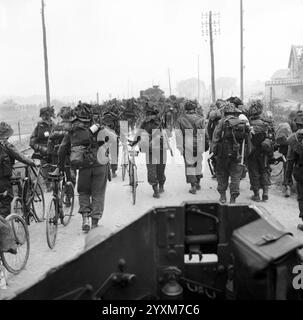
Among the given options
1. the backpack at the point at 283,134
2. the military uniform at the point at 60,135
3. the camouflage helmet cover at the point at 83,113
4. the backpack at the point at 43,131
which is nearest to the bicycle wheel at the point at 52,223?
the camouflage helmet cover at the point at 83,113

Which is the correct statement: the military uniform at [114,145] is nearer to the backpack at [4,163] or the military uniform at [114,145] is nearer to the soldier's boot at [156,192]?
the soldier's boot at [156,192]

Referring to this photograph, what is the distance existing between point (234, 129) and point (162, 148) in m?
1.98

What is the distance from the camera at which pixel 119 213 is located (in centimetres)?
841

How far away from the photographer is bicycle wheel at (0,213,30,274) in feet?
17.1

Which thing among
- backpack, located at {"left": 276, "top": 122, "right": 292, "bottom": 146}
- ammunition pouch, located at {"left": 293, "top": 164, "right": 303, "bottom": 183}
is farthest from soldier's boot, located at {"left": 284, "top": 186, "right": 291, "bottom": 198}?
ammunition pouch, located at {"left": 293, "top": 164, "right": 303, "bottom": 183}

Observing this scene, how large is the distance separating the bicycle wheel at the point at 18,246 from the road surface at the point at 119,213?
0.37ft

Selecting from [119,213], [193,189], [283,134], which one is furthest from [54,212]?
[283,134]

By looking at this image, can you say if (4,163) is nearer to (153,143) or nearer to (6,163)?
(6,163)

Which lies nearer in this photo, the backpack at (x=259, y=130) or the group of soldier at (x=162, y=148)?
the group of soldier at (x=162, y=148)

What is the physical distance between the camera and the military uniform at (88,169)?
659cm

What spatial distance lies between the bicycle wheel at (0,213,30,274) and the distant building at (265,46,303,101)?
4708 centimetres

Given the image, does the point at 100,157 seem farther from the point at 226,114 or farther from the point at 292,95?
the point at 292,95

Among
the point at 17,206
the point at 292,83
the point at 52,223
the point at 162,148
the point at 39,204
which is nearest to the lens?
the point at 17,206
